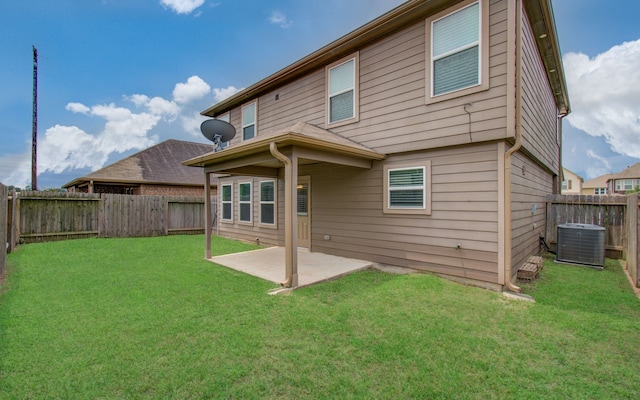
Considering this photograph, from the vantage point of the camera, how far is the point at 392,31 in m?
5.65

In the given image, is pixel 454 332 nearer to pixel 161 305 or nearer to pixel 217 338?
pixel 217 338

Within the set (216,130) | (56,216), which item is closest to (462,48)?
(216,130)

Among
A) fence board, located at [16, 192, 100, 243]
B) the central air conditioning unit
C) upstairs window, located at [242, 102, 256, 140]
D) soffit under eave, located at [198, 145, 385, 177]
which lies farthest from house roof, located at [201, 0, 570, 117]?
fence board, located at [16, 192, 100, 243]

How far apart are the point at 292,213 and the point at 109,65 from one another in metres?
18.1

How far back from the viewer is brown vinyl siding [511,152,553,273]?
4.83m

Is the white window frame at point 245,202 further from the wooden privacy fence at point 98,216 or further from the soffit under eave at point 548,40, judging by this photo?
the soffit under eave at point 548,40

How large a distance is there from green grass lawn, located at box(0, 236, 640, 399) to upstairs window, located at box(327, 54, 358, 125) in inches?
151

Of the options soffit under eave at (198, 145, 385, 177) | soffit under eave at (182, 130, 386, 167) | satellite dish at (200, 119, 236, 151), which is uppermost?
satellite dish at (200, 119, 236, 151)

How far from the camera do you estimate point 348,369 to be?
2422 mm

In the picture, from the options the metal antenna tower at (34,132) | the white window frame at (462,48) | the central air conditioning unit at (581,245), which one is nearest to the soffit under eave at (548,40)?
the white window frame at (462,48)

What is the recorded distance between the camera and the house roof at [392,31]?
5057 millimetres

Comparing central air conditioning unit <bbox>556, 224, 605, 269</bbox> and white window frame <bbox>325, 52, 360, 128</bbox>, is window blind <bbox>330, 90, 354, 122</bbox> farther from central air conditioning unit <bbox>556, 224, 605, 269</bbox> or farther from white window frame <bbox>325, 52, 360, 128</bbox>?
central air conditioning unit <bbox>556, 224, 605, 269</bbox>

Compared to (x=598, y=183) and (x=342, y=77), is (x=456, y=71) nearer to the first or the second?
(x=342, y=77)

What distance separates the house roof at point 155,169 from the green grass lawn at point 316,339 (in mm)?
11676
